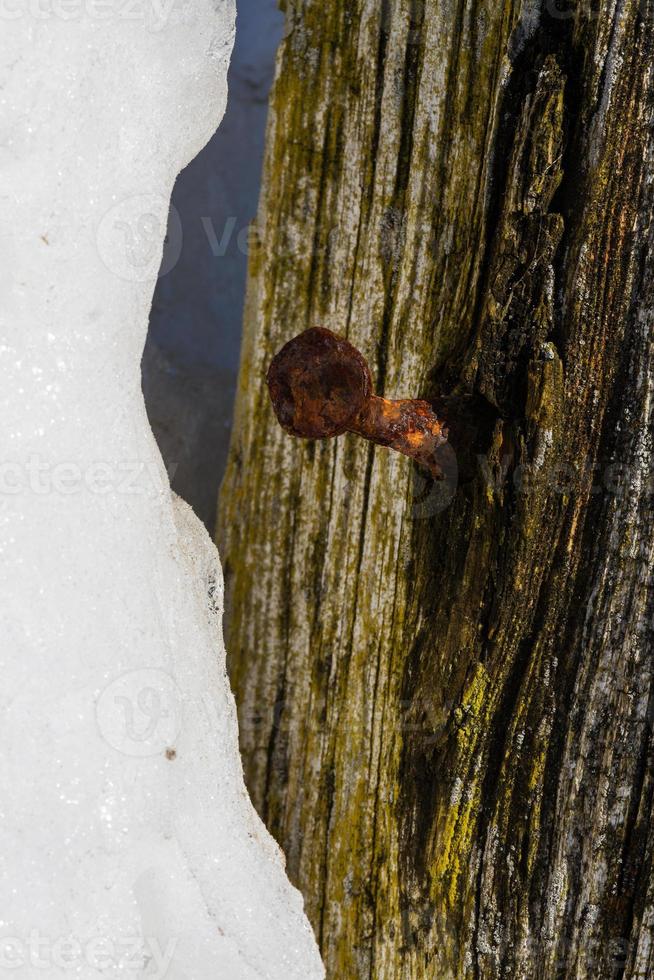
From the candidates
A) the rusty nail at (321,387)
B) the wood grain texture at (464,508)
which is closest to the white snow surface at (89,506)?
the rusty nail at (321,387)

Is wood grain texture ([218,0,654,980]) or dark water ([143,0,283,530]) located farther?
dark water ([143,0,283,530])

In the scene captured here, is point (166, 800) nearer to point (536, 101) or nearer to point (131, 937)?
point (131, 937)

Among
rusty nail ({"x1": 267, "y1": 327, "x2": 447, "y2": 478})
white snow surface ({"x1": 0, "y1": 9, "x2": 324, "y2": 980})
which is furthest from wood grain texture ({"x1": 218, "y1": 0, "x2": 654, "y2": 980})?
white snow surface ({"x1": 0, "y1": 9, "x2": 324, "y2": 980})

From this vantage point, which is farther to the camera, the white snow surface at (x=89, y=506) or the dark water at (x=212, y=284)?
the dark water at (x=212, y=284)

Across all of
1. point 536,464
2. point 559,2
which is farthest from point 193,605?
point 559,2

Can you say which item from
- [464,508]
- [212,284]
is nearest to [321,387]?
[464,508]

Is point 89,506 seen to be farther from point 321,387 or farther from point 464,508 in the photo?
point 464,508

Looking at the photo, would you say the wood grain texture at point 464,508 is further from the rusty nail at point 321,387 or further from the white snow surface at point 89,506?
the white snow surface at point 89,506

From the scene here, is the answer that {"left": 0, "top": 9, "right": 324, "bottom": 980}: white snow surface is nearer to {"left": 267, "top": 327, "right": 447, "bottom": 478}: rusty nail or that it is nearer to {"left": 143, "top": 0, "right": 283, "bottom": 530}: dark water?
{"left": 267, "top": 327, "right": 447, "bottom": 478}: rusty nail
